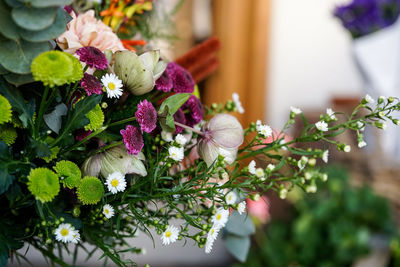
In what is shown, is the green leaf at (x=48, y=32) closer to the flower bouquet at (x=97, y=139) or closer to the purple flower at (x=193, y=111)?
the flower bouquet at (x=97, y=139)

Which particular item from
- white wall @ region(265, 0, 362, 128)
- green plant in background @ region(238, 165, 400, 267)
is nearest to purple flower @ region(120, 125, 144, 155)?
green plant in background @ region(238, 165, 400, 267)

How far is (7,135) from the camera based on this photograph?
1.04 feet

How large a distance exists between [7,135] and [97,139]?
7 cm

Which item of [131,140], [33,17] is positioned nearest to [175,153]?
[131,140]

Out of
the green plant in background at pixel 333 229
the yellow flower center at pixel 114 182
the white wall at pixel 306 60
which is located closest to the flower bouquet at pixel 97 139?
the yellow flower center at pixel 114 182

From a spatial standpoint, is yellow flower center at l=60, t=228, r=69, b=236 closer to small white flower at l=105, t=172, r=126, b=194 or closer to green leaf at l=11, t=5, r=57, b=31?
small white flower at l=105, t=172, r=126, b=194

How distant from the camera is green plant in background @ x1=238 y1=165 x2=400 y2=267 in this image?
1219 mm

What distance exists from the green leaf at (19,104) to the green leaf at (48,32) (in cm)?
4

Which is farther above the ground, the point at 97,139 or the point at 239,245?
the point at 97,139

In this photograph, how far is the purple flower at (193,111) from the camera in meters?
0.38

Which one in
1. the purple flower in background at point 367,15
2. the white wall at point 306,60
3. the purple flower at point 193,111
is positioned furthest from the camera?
the white wall at point 306,60

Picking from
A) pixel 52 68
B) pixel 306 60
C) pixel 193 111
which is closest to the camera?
pixel 52 68

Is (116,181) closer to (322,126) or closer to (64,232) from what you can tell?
(64,232)

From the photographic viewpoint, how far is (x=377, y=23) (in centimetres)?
119
